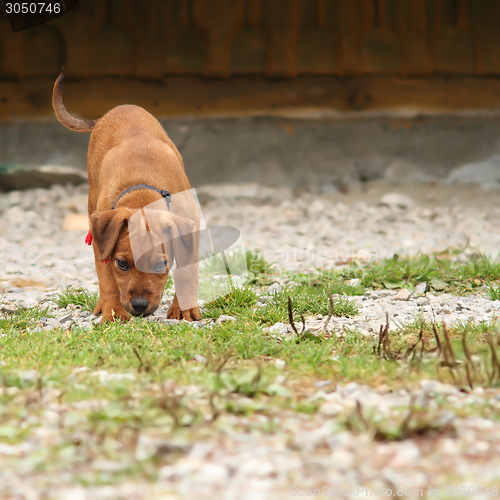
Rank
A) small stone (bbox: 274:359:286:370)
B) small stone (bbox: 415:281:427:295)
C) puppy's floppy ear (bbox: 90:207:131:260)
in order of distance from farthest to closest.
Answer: small stone (bbox: 415:281:427:295), puppy's floppy ear (bbox: 90:207:131:260), small stone (bbox: 274:359:286:370)

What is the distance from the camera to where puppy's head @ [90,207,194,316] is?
421cm

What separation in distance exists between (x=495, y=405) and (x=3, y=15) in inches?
305

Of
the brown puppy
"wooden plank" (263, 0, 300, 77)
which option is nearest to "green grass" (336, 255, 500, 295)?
the brown puppy

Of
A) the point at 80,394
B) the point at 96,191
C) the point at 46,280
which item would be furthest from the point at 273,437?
the point at 46,280

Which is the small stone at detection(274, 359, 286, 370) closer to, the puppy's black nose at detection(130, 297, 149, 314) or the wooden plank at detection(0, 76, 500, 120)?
the puppy's black nose at detection(130, 297, 149, 314)

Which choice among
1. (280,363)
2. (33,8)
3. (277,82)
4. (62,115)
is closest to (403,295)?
(280,363)

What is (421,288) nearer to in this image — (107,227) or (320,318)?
(320,318)

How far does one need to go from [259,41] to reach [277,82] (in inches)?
20.5

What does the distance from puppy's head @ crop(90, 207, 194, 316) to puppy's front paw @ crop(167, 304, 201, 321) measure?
35cm

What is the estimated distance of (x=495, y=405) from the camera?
2736 millimetres

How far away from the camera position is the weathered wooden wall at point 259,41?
8578mm

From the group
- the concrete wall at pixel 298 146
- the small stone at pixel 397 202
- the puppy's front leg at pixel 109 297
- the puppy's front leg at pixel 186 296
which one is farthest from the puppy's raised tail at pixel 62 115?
the small stone at pixel 397 202

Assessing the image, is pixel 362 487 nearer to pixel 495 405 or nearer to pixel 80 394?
pixel 495 405

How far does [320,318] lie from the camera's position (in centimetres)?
437
